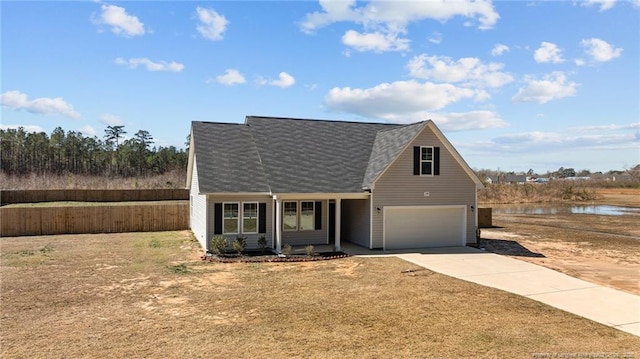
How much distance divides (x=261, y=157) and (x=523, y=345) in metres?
14.0

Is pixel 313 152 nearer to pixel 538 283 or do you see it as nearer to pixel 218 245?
pixel 218 245

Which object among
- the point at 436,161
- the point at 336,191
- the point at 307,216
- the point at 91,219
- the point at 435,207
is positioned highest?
the point at 436,161

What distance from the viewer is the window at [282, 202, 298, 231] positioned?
18.8m

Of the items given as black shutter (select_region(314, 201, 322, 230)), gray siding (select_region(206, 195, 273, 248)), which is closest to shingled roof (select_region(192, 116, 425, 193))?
gray siding (select_region(206, 195, 273, 248))

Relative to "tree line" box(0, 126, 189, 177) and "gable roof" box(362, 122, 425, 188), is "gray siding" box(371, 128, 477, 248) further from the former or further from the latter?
"tree line" box(0, 126, 189, 177)

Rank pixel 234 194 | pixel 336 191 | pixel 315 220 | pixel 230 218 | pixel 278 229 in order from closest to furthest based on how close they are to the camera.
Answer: pixel 234 194
pixel 278 229
pixel 230 218
pixel 336 191
pixel 315 220

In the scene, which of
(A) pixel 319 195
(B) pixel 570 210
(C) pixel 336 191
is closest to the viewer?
(A) pixel 319 195

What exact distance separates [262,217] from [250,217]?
491 mm

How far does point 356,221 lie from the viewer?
19.9 metres

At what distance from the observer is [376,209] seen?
18.4 metres

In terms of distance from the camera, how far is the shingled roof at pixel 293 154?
18.1 metres

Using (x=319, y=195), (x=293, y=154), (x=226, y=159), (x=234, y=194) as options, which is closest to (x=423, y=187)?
(x=319, y=195)

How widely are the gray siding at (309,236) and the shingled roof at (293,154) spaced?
1.41m

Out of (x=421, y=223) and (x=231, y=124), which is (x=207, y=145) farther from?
(x=421, y=223)
